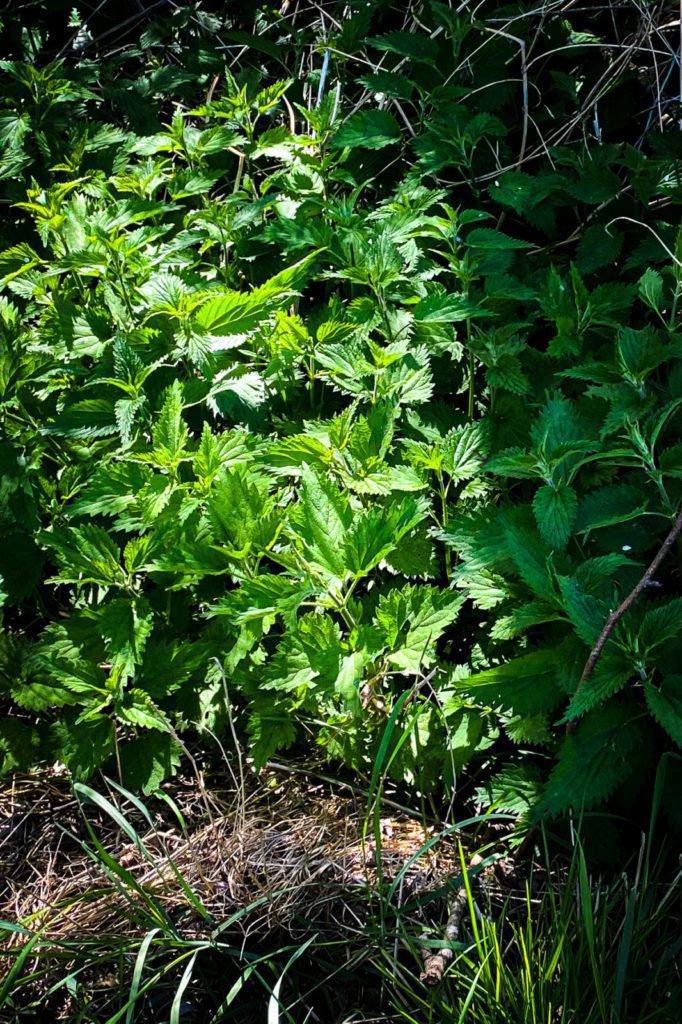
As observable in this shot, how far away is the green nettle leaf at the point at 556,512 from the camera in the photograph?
1.44 metres

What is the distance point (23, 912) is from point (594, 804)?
38.6 inches

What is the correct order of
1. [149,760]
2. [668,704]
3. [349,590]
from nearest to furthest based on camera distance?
[668,704], [349,590], [149,760]

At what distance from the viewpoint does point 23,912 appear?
4.91 ft

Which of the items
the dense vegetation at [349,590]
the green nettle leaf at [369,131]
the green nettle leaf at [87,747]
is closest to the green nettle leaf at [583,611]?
the dense vegetation at [349,590]

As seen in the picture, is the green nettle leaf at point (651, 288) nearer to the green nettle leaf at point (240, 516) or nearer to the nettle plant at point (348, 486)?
the nettle plant at point (348, 486)

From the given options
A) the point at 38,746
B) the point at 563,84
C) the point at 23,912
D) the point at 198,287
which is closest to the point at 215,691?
the point at 38,746

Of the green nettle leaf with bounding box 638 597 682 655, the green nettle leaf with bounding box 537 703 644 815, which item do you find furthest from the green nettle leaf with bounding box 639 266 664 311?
the green nettle leaf with bounding box 537 703 644 815

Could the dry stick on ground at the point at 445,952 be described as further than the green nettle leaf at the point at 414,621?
No

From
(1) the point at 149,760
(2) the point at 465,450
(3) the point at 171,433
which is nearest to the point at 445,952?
(1) the point at 149,760

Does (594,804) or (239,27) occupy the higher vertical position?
(239,27)

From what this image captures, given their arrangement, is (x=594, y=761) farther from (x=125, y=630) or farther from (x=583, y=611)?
(x=125, y=630)

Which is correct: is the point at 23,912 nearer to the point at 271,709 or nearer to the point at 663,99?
the point at 271,709

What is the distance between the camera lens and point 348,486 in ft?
5.34

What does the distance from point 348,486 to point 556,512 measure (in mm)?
389
